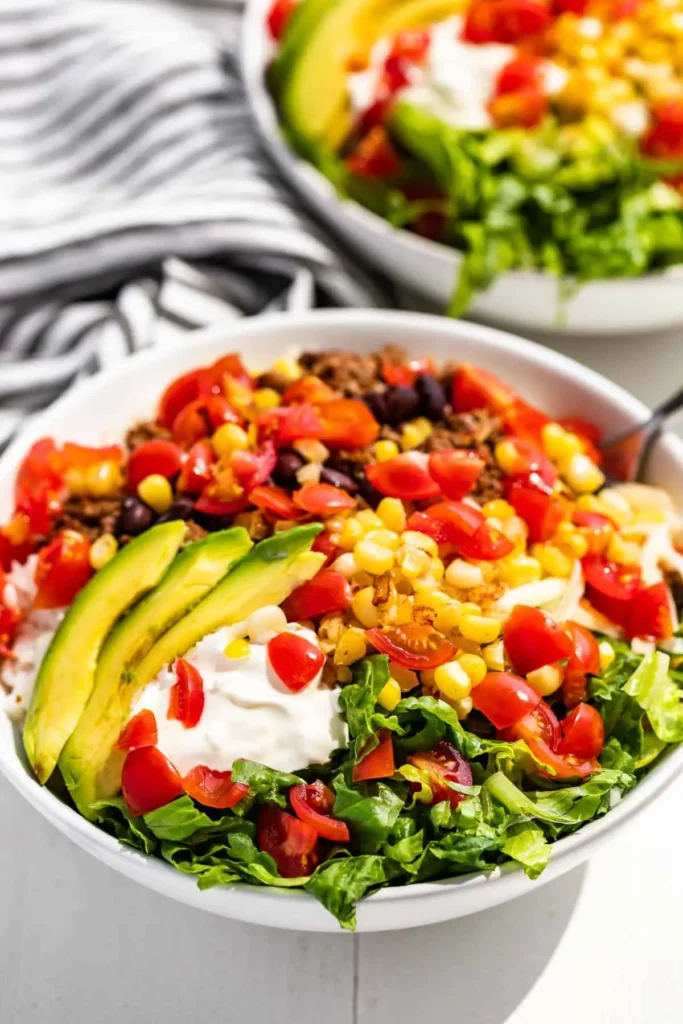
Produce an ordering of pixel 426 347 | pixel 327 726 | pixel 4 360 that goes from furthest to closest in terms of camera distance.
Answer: pixel 4 360 → pixel 426 347 → pixel 327 726

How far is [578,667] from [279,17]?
11.1 ft

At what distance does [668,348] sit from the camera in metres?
4.05

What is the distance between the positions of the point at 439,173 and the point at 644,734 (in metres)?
2.38

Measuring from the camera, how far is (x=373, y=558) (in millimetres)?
2479

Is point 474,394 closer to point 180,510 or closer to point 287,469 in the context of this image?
point 287,469

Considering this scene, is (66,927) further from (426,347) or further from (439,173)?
(439,173)

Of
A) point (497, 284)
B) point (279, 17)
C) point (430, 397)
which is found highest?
point (279, 17)

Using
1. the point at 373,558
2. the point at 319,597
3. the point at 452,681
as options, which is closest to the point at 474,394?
the point at 373,558

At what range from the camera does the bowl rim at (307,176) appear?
12.4ft

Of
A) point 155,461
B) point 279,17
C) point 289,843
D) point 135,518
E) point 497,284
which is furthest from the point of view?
point 279,17

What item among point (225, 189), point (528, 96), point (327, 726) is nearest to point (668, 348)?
point (528, 96)

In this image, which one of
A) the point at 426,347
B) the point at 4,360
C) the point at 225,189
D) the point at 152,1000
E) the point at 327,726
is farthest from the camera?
the point at 225,189

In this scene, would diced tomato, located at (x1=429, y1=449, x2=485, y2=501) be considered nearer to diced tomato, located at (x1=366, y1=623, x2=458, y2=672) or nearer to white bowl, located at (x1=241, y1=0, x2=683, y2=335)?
diced tomato, located at (x1=366, y1=623, x2=458, y2=672)

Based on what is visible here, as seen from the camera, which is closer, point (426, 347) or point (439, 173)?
point (426, 347)
